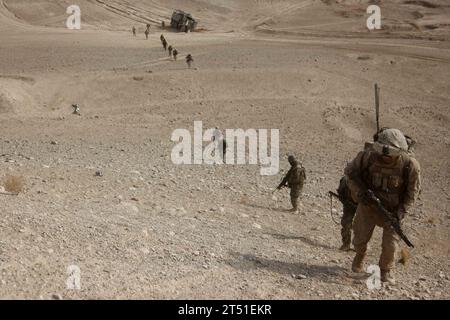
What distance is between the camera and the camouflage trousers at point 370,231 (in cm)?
645

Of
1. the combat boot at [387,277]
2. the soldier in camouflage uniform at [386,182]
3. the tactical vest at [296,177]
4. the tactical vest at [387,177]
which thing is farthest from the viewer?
the tactical vest at [296,177]

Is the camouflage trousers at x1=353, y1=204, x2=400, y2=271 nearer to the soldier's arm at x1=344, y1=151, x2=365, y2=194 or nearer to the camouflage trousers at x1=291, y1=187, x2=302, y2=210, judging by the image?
the soldier's arm at x1=344, y1=151, x2=365, y2=194

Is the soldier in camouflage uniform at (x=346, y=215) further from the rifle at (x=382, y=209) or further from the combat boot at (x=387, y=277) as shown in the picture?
the rifle at (x=382, y=209)

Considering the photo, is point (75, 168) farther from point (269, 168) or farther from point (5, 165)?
point (269, 168)

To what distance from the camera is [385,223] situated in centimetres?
647

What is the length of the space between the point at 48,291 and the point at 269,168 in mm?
9123

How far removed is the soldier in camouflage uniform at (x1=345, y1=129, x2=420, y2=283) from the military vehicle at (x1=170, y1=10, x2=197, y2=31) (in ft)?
94.2

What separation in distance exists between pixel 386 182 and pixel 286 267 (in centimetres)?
159

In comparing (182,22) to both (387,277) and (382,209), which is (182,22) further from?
(387,277)

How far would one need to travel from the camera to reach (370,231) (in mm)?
6715

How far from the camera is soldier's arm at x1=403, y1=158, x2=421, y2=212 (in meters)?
6.07

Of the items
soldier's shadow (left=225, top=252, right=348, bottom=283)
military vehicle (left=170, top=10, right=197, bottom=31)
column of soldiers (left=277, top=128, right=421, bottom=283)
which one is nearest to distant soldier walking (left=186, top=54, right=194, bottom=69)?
military vehicle (left=170, top=10, right=197, bottom=31)

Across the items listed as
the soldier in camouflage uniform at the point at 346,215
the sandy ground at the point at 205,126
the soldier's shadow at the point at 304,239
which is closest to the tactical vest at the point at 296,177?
the sandy ground at the point at 205,126

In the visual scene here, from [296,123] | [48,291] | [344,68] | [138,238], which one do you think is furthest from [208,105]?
[48,291]
